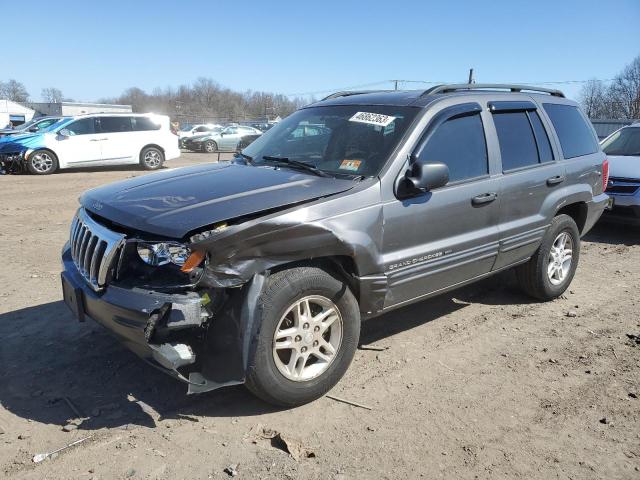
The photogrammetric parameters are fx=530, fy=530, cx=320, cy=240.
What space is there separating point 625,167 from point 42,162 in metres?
14.1

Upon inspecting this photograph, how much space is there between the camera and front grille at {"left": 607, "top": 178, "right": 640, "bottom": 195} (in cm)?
795

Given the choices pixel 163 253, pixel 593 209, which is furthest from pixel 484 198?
pixel 163 253

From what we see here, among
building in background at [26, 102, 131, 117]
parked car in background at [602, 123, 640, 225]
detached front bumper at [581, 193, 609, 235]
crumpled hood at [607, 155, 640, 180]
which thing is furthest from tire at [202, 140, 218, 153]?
detached front bumper at [581, 193, 609, 235]

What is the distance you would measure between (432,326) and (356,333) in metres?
1.37

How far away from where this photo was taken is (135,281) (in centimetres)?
303

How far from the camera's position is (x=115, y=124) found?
15867 millimetres

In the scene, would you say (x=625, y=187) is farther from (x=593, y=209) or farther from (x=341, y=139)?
(x=341, y=139)

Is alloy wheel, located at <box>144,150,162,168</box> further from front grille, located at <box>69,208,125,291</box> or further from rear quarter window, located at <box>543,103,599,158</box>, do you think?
rear quarter window, located at <box>543,103,599,158</box>

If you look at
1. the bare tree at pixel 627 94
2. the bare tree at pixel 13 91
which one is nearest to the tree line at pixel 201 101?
the bare tree at pixel 13 91

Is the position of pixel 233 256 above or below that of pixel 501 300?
above

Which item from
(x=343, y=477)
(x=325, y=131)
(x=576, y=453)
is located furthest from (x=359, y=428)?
(x=325, y=131)

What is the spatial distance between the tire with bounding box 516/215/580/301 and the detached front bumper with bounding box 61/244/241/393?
3.30 meters

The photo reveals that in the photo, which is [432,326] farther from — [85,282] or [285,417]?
[85,282]

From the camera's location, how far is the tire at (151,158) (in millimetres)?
16475
